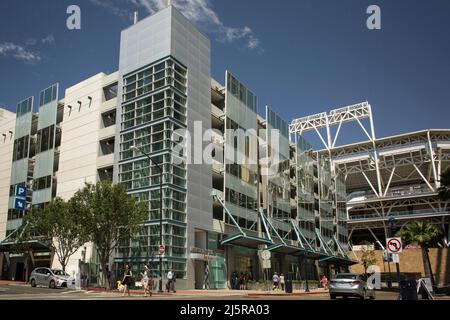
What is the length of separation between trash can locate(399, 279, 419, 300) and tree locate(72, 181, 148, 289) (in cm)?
2488

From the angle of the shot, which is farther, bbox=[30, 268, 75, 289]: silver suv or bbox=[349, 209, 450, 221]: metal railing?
bbox=[349, 209, 450, 221]: metal railing

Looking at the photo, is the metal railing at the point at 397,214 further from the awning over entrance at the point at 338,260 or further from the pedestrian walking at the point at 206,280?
the pedestrian walking at the point at 206,280

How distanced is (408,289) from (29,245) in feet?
148

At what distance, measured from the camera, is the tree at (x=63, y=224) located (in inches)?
1475

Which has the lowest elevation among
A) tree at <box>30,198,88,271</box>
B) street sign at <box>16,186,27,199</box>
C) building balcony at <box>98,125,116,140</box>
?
tree at <box>30,198,88,271</box>

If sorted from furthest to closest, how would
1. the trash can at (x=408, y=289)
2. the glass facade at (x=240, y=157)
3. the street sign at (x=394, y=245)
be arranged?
the glass facade at (x=240, y=157) < the street sign at (x=394, y=245) < the trash can at (x=408, y=289)

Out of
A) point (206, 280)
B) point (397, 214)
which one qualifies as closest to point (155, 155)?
point (206, 280)

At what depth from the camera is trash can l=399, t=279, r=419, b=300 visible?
15.3 m

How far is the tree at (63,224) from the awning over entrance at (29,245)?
13.1 feet

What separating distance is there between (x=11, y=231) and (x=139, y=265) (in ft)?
80.4

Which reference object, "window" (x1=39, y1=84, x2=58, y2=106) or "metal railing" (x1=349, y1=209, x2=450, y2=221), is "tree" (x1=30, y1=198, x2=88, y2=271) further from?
"metal railing" (x1=349, y1=209, x2=450, y2=221)

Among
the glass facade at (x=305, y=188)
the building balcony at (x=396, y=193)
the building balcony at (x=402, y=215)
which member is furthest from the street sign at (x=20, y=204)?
the building balcony at (x=402, y=215)

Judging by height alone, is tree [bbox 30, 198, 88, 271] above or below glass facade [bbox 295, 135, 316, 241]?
below

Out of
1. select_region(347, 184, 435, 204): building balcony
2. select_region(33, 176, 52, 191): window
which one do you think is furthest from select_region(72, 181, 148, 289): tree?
select_region(347, 184, 435, 204): building balcony
